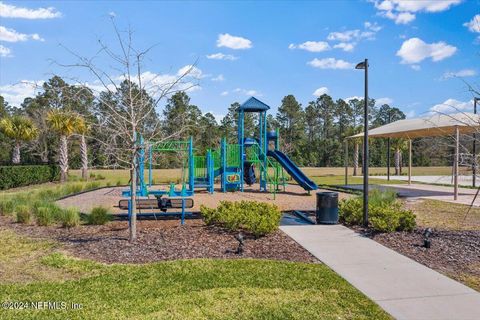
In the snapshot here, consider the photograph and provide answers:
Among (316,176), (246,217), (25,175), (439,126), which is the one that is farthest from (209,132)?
(246,217)

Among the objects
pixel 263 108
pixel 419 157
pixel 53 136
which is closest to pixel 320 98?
pixel 419 157

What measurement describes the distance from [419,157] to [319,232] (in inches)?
2459

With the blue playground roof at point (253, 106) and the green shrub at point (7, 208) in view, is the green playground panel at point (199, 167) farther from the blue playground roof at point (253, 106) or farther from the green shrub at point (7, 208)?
the green shrub at point (7, 208)

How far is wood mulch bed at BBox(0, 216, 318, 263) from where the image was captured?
690 centimetres

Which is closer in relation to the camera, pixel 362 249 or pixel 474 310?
pixel 474 310

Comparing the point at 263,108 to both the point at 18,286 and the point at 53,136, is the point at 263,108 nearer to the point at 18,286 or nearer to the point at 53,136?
the point at 18,286

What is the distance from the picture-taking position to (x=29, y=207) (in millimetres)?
10812

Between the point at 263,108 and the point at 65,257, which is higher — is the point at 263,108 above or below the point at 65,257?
above

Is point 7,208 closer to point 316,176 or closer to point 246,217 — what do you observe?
point 246,217

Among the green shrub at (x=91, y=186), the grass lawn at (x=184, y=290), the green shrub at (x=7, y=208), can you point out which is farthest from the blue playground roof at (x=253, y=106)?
the grass lawn at (x=184, y=290)

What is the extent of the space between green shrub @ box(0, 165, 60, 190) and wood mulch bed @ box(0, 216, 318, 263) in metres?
14.6

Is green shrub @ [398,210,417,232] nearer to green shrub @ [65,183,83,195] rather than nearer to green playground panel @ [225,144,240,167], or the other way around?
green playground panel @ [225,144,240,167]

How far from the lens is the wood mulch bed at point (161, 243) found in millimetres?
6898

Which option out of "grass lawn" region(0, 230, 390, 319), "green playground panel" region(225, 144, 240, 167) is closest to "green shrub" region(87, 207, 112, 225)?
"grass lawn" region(0, 230, 390, 319)
